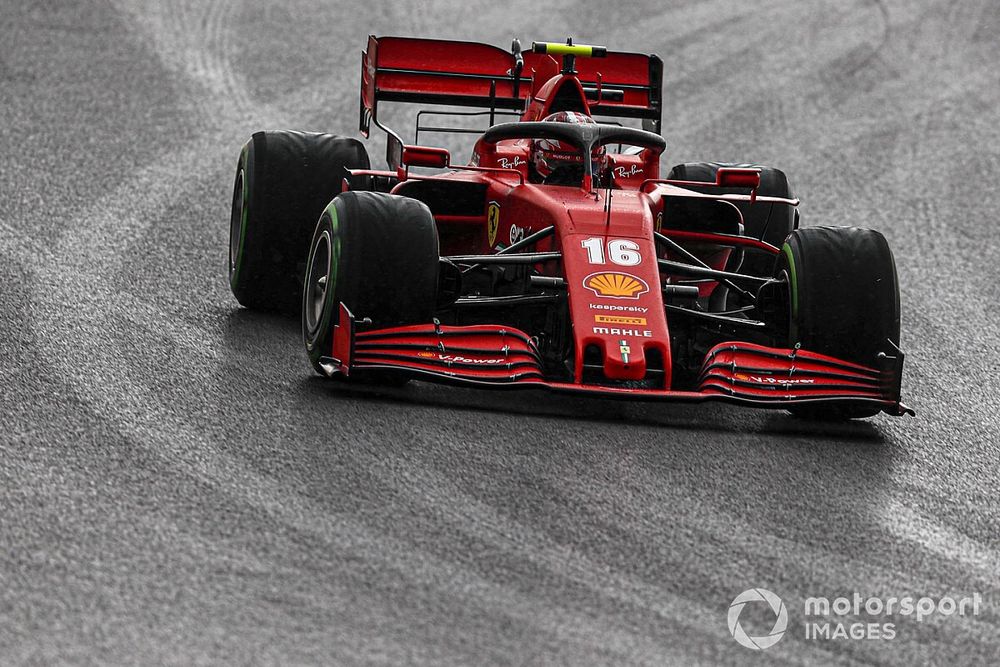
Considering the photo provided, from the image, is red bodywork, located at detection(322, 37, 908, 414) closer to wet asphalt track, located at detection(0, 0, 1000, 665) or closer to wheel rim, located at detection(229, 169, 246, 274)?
wet asphalt track, located at detection(0, 0, 1000, 665)

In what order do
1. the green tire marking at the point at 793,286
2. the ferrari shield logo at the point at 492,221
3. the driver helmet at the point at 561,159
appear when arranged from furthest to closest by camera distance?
the driver helmet at the point at 561,159 < the ferrari shield logo at the point at 492,221 < the green tire marking at the point at 793,286

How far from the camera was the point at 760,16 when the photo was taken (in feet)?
68.8

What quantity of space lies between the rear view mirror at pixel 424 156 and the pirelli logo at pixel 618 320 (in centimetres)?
158

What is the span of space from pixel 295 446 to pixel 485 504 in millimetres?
996

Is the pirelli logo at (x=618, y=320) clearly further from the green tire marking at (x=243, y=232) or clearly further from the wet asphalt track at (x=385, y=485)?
the green tire marking at (x=243, y=232)

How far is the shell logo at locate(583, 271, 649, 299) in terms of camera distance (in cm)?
737

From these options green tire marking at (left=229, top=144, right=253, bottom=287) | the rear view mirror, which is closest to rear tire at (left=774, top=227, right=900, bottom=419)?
the rear view mirror

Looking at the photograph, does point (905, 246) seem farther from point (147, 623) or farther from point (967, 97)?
point (147, 623)

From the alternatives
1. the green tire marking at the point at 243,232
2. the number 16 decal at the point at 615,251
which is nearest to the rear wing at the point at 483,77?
the green tire marking at the point at 243,232

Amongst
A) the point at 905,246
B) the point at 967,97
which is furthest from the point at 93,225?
the point at 967,97

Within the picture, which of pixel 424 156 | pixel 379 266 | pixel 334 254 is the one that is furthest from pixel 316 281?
pixel 424 156

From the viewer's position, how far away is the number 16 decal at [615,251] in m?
7.55

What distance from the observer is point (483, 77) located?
1061 cm

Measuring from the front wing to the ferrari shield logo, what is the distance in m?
1.61
